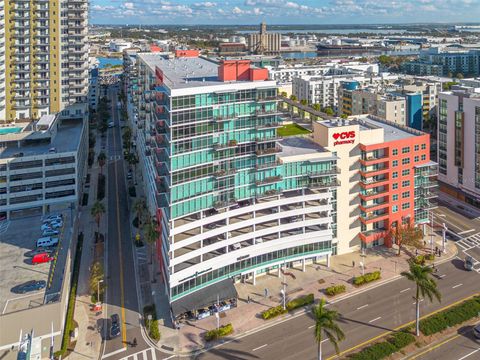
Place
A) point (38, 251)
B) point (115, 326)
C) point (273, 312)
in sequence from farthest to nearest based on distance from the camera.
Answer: point (38, 251)
point (273, 312)
point (115, 326)

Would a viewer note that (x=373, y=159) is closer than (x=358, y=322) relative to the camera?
No

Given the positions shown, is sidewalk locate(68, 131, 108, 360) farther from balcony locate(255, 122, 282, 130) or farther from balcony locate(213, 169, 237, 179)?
balcony locate(255, 122, 282, 130)

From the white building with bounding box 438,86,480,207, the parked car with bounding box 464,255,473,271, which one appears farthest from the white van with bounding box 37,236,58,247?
the white building with bounding box 438,86,480,207

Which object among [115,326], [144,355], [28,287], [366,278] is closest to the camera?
[144,355]

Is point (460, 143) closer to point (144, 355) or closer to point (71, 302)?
point (144, 355)

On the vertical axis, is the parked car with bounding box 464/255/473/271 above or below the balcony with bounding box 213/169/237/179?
below

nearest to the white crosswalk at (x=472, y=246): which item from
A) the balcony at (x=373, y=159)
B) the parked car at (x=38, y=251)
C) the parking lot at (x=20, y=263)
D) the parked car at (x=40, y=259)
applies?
the balcony at (x=373, y=159)

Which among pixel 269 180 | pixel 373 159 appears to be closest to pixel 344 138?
pixel 373 159
